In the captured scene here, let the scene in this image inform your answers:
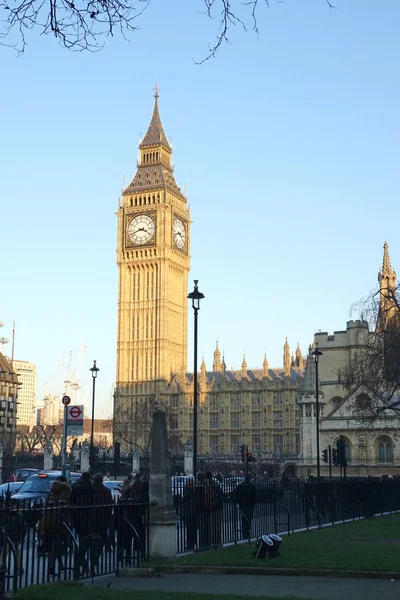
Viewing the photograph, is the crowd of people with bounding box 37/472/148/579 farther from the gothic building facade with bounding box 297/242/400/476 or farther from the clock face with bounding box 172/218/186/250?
the clock face with bounding box 172/218/186/250

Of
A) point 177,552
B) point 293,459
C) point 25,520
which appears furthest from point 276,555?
point 293,459

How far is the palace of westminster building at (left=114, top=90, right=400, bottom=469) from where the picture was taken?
11488cm

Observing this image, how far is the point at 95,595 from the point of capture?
1129cm

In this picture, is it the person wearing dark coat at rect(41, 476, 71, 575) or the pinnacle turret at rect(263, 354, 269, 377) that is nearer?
the person wearing dark coat at rect(41, 476, 71, 575)

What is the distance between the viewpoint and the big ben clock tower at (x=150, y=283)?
122 meters

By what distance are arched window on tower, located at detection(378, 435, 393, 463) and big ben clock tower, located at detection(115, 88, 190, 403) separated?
67.8 m

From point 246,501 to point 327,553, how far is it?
3.85 m

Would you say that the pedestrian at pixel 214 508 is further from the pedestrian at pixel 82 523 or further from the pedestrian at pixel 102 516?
the pedestrian at pixel 82 523

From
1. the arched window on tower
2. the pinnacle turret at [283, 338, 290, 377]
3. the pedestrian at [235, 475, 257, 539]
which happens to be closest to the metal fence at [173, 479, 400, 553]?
the pedestrian at [235, 475, 257, 539]

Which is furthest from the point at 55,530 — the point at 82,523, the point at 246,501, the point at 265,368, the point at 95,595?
the point at 265,368

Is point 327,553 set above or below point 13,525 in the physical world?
below

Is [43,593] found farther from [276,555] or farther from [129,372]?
[129,372]

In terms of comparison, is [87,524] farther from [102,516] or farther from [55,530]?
[55,530]

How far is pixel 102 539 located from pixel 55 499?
48.1 inches
